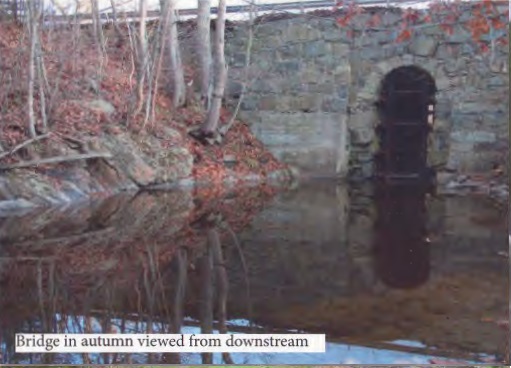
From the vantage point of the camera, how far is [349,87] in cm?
333

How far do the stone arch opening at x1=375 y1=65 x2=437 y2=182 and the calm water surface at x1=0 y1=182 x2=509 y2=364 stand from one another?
0.14 m

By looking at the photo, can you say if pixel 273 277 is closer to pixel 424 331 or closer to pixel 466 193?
pixel 424 331

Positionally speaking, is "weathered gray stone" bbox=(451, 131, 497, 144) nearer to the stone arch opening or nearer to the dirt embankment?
the stone arch opening

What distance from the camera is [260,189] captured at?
3.12 m

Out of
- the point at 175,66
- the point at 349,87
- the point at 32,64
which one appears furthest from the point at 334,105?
the point at 32,64

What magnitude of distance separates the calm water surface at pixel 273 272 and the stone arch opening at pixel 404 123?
137 mm

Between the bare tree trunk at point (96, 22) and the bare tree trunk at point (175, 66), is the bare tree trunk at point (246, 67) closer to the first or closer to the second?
the bare tree trunk at point (175, 66)

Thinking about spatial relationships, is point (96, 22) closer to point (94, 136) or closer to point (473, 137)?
point (94, 136)

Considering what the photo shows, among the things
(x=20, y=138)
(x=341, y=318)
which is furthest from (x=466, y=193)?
(x=20, y=138)

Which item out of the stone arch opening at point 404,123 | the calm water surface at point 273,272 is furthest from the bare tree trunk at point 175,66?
the stone arch opening at point 404,123

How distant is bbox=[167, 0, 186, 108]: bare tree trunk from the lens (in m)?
2.94

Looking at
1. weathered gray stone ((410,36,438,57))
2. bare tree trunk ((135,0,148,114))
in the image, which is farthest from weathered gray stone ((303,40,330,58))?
bare tree trunk ((135,0,148,114))
